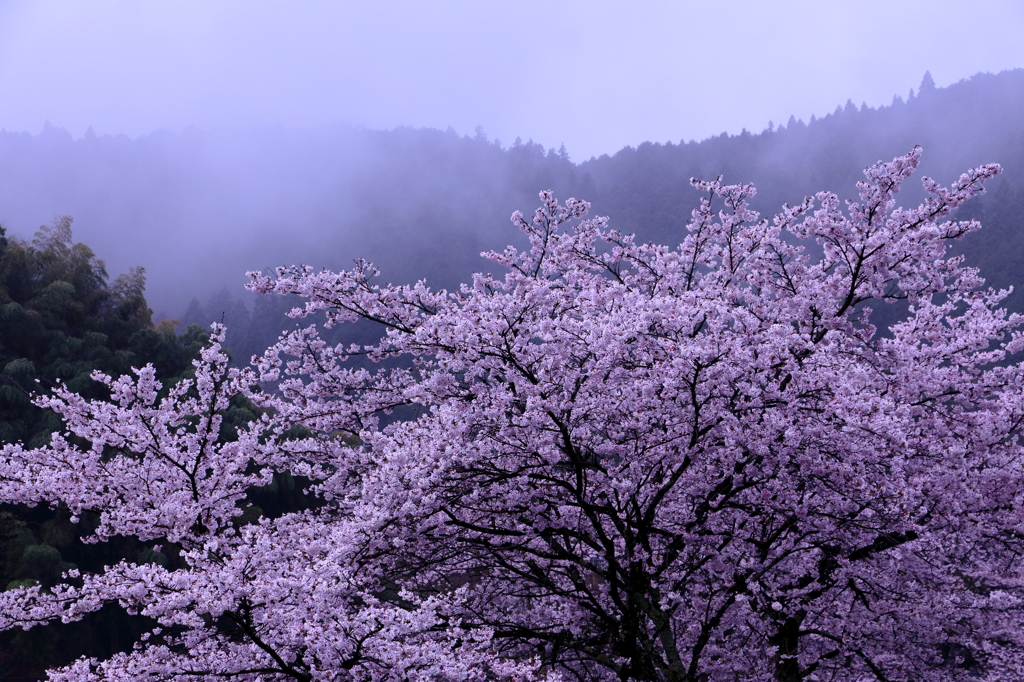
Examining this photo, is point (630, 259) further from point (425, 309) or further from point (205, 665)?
point (205, 665)

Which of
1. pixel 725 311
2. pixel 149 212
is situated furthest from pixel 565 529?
pixel 149 212

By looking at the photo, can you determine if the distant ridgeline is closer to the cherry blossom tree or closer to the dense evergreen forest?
the dense evergreen forest

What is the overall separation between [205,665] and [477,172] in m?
167

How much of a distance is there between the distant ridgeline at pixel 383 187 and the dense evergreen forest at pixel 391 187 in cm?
41

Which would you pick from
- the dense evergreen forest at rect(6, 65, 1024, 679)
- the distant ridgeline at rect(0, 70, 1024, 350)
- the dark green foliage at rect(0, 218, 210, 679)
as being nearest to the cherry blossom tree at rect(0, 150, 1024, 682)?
the dark green foliage at rect(0, 218, 210, 679)

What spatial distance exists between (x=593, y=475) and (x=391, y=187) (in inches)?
6150

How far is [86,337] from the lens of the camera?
77.8ft

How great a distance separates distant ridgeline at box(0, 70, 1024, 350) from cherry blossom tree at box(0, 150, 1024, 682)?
81.9 m

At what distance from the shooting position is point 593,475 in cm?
716

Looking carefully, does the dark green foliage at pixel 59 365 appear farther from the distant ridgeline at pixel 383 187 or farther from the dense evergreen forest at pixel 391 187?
the distant ridgeline at pixel 383 187

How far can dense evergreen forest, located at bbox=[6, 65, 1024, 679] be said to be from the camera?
101625 millimetres

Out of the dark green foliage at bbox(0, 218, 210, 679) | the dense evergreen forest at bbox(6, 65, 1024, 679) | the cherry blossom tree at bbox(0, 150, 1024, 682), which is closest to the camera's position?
the cherry blossom tree at bbox(0, 150, 1024, 682)

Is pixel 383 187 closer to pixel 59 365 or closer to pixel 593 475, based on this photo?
pixel 59 365

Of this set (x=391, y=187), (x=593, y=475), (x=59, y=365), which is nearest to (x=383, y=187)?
(x=391, y=187)
